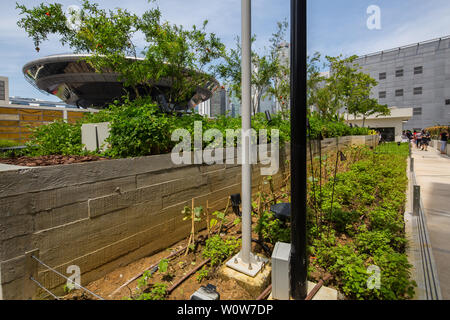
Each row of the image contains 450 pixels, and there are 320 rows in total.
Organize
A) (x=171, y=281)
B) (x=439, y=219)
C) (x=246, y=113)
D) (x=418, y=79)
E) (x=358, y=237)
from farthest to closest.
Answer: (x=418, y=79)
(x=439, y=219)
(x=358, y=237)
(x=171, y=281)
(x=246, y=113)

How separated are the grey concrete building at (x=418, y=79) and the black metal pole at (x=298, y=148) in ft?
155

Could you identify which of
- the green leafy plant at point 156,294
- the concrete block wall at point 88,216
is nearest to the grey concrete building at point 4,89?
the concrete block wall at point 88,216

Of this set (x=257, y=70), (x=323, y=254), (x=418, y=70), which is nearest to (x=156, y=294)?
(x=323, y=254)

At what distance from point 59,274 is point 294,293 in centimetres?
226

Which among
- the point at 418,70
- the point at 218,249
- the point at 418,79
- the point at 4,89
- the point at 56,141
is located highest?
the point at 418,70

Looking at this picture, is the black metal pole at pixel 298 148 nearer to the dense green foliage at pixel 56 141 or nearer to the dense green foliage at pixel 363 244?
the dense green foliage at pixel 363 244

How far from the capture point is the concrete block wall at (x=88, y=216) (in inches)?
73.1

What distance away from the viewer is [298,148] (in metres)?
1.93

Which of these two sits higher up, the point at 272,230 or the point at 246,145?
the point at 246,145

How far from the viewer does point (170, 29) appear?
4398 mm

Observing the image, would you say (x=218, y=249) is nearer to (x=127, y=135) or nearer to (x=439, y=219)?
(x=127, y=135)

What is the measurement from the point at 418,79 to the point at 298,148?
179ft

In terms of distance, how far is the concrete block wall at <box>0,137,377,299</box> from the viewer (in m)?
1.86
